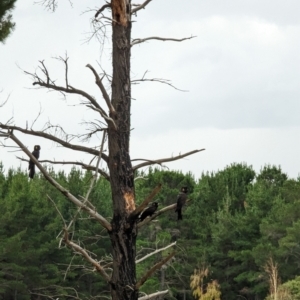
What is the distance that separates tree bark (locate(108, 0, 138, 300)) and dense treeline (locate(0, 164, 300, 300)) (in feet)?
99.5

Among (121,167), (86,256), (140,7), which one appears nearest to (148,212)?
(121,167)

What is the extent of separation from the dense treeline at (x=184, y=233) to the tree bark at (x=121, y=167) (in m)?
30.3

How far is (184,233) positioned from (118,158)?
46.2m

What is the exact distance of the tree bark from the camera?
7121 mm

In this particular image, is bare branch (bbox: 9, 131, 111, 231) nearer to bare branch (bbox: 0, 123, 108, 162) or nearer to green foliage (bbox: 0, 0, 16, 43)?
bare branch (bbox: 0, 123, 108, 162)

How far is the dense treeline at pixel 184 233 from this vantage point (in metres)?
43.7

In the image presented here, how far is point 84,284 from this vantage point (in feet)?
153

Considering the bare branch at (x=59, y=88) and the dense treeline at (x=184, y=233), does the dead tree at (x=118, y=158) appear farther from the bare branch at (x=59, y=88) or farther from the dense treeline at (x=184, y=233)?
the dense treeline at (x=184, y=233)

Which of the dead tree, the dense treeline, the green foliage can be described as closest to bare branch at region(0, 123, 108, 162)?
the dead tree

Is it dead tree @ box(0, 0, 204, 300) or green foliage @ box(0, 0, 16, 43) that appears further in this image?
green foliage @ box(0, 0, 16, 43)

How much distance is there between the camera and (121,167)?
725cm

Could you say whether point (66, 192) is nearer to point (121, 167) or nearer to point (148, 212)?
point (121, 167)

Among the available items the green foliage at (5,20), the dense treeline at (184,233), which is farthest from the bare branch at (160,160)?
the dense treeline at (184,233)

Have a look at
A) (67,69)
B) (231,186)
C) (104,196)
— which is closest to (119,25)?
(67,69)
